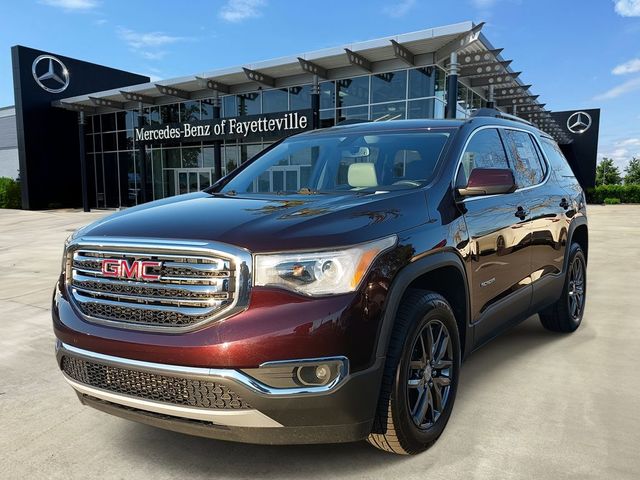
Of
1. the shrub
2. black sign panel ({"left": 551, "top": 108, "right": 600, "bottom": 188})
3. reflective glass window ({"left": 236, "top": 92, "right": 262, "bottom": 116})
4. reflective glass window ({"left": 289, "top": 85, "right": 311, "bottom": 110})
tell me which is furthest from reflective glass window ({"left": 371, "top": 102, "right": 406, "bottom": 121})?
black sign panel ({"left": 551, "top": 108, "right": 600, "bottom": 188})

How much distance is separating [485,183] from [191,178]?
25545 mm

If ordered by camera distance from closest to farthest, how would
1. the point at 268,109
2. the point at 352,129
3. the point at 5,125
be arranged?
the point at 352,129, the point at 268,109, the point at 5,125

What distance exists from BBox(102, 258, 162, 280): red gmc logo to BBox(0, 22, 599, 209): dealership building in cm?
1206

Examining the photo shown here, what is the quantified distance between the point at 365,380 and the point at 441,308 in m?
0.69

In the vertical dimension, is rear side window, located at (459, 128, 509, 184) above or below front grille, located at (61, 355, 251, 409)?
above

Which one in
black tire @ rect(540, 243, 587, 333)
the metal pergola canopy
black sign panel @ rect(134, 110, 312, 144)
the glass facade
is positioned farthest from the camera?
black sign panel @ rect(134, 110, 312, 144)

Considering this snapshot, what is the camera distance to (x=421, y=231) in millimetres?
2615

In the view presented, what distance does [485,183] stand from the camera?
3.00 meters

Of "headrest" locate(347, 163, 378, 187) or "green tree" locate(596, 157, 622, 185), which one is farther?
"green tree" locate(596, 157, 622, 185)

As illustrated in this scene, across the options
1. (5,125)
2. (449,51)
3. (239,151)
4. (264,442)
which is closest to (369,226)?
(264,442)

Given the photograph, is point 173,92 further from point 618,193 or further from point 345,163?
point 618,193

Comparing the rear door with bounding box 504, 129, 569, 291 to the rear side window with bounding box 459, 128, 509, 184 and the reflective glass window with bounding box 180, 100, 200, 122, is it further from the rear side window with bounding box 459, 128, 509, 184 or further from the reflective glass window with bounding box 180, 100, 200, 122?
the reflective glass window with bounding box 180, 100, 200, 122

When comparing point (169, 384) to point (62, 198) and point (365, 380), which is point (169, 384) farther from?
point (62, 198)

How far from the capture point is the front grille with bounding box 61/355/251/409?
2148 millimetres
